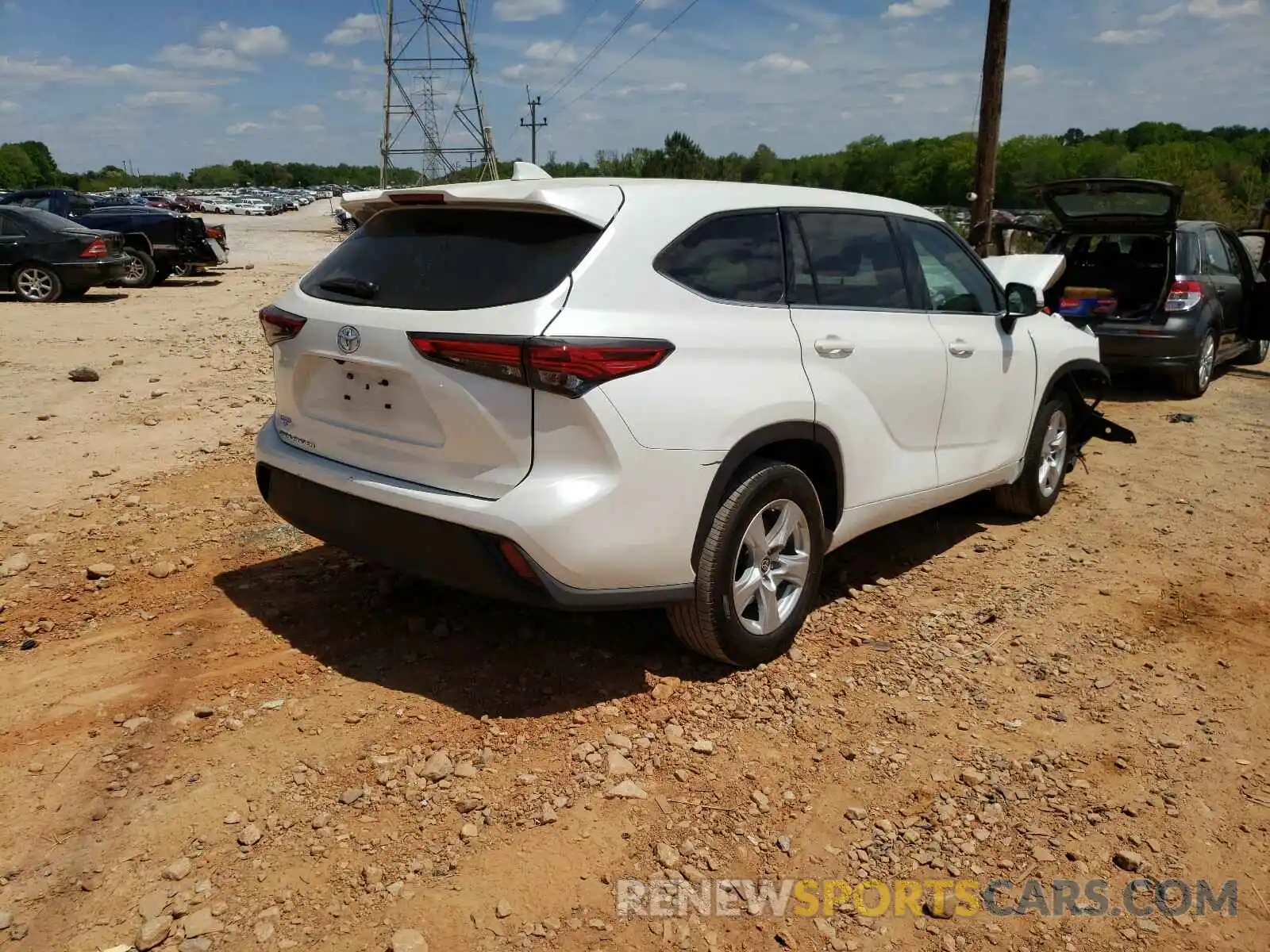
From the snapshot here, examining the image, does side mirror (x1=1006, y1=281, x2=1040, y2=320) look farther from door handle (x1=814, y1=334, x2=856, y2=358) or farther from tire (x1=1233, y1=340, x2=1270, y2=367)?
tire (x1=1233, y1=340, x2=1270, y2=367)

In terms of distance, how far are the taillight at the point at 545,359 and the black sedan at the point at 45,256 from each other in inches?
609

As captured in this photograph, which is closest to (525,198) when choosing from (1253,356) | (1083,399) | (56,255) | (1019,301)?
(1019,301)

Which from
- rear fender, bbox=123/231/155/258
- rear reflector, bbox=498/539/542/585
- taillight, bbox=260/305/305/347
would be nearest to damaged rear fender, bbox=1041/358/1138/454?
rear reflector, bbox=498/539/542/585

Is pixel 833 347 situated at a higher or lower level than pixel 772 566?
higher

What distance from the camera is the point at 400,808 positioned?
2.93 metres

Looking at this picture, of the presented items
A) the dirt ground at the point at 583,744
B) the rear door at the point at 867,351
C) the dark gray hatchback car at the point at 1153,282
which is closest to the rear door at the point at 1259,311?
the dark gray hatchback car at the point at 1153,282

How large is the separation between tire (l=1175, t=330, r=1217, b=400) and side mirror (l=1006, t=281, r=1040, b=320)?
519cm

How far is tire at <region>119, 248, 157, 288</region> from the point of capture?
18.8m

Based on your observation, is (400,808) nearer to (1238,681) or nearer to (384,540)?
(384,540)

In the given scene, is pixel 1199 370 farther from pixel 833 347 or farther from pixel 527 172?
pixel 527 172

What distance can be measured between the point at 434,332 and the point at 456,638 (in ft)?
4.54

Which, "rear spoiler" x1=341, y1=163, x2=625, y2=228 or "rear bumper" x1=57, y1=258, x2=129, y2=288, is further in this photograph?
"rear bumper" x1=57, y1=258, x2=129, y2=288

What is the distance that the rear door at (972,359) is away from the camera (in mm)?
4629

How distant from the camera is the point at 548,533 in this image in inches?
120
